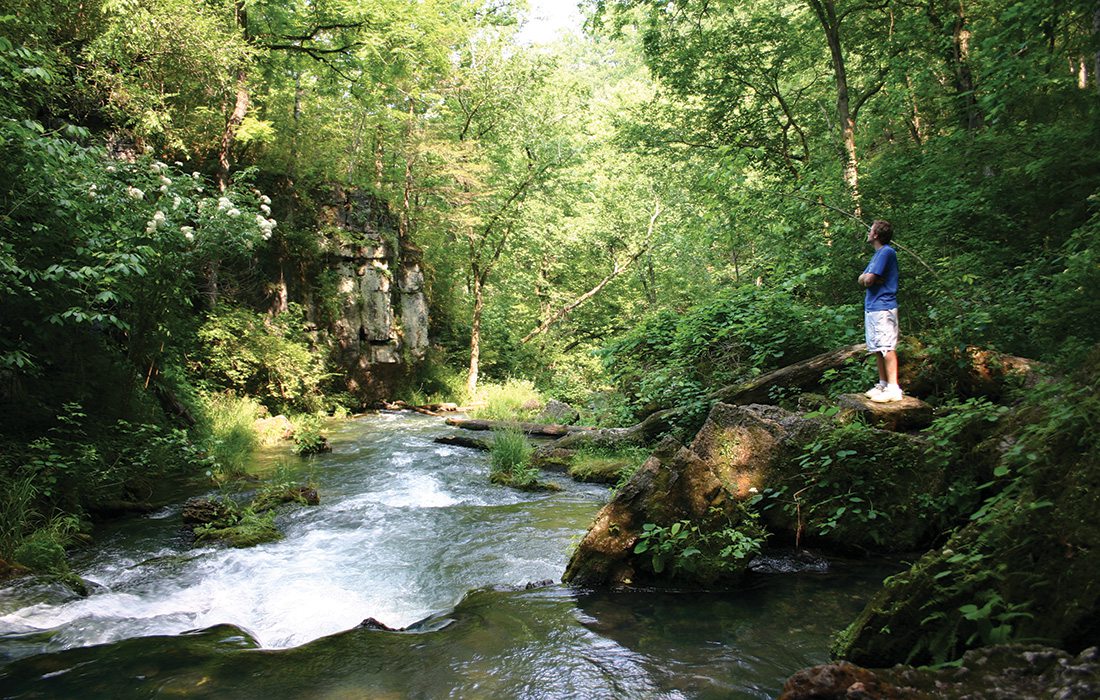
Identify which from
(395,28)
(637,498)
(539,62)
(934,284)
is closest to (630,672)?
(637,498)

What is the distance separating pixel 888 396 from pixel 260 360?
12933 mm

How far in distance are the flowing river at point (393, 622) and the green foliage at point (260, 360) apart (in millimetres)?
7210

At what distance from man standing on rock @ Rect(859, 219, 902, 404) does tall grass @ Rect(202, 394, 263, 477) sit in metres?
8.09

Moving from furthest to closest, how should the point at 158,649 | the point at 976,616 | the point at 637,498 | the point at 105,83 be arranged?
1. the point at 105,83
2. the point at 637,498
3. the point at 158,649
4. the point at 976,616

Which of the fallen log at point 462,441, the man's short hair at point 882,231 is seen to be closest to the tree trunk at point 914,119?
the man's short hair at point 882,231

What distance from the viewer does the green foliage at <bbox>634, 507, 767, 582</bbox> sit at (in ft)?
14.3

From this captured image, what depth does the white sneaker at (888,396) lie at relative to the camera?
5562 mm

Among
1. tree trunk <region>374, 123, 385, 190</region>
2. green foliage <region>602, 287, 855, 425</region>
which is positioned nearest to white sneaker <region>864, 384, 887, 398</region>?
green foliage <region>602, 287, 855, 425</region>

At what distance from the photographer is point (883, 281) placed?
614 cm

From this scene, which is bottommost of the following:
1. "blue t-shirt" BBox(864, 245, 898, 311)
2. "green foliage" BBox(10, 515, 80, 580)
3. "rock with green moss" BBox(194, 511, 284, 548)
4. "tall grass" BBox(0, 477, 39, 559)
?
"rock with green moss" BBox(194, 511, 284, 548)

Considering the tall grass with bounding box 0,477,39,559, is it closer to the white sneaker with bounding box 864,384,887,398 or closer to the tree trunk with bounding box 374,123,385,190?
the white sneaker with bounding box 864,384,887,398

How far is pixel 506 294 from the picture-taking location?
84.8ft

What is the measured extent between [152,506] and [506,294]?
19.5m

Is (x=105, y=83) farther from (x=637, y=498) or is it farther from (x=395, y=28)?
(x=637, y=498)
